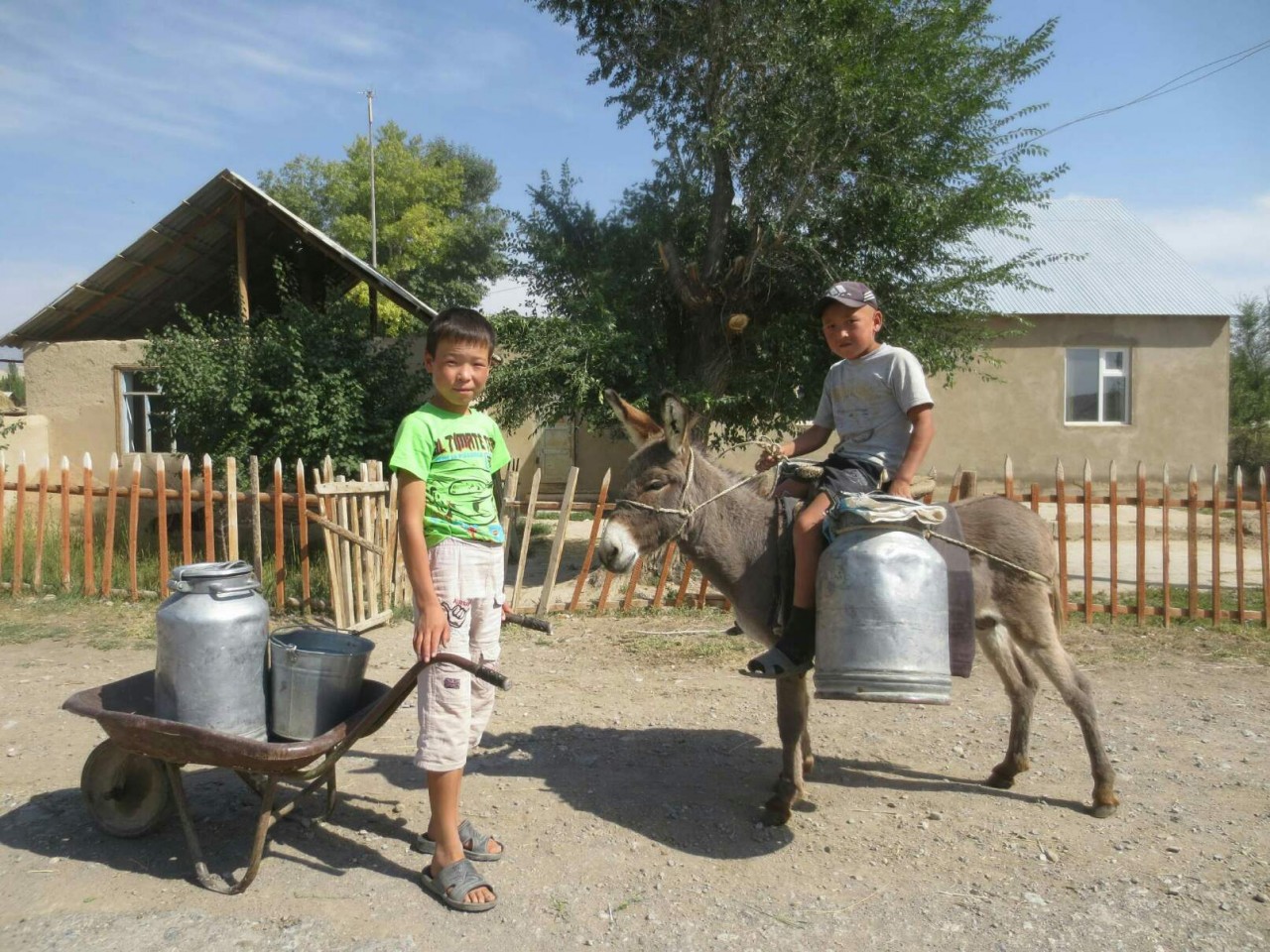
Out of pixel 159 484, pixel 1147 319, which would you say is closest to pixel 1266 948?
pixel 159 484

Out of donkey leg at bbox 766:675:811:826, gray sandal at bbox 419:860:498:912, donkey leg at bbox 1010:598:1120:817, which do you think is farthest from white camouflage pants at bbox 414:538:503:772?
donkey leg at bbox 1010:598:1120:817

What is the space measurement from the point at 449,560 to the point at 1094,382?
18502 millimetres

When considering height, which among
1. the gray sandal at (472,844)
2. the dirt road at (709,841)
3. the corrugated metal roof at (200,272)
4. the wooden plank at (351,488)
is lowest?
the dirt road at (709,841)

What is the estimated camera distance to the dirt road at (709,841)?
10.1 ft

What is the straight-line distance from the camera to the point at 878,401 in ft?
12.7

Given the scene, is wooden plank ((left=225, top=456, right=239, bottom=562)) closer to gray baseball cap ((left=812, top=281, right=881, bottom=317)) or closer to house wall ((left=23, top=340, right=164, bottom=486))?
gray baseball cap ((left=812, top=281, right=881, bottom=317))

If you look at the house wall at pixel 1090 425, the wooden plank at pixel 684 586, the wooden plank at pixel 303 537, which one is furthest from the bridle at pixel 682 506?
the house wall at pixel 1090 425

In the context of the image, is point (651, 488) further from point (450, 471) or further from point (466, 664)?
point (466, 664)

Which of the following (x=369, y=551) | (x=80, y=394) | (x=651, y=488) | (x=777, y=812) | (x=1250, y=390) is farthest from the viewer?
(x=1250, y=390)

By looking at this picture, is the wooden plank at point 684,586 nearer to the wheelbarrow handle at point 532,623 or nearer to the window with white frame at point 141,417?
the wheelbarrow handle at point 532,623


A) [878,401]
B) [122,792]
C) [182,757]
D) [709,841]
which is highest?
[878,401]

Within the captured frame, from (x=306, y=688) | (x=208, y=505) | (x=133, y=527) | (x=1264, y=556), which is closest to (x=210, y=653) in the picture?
(x=306, y=688)

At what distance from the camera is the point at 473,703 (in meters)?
3.65

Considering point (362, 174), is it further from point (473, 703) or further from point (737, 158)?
point (473, 703)
